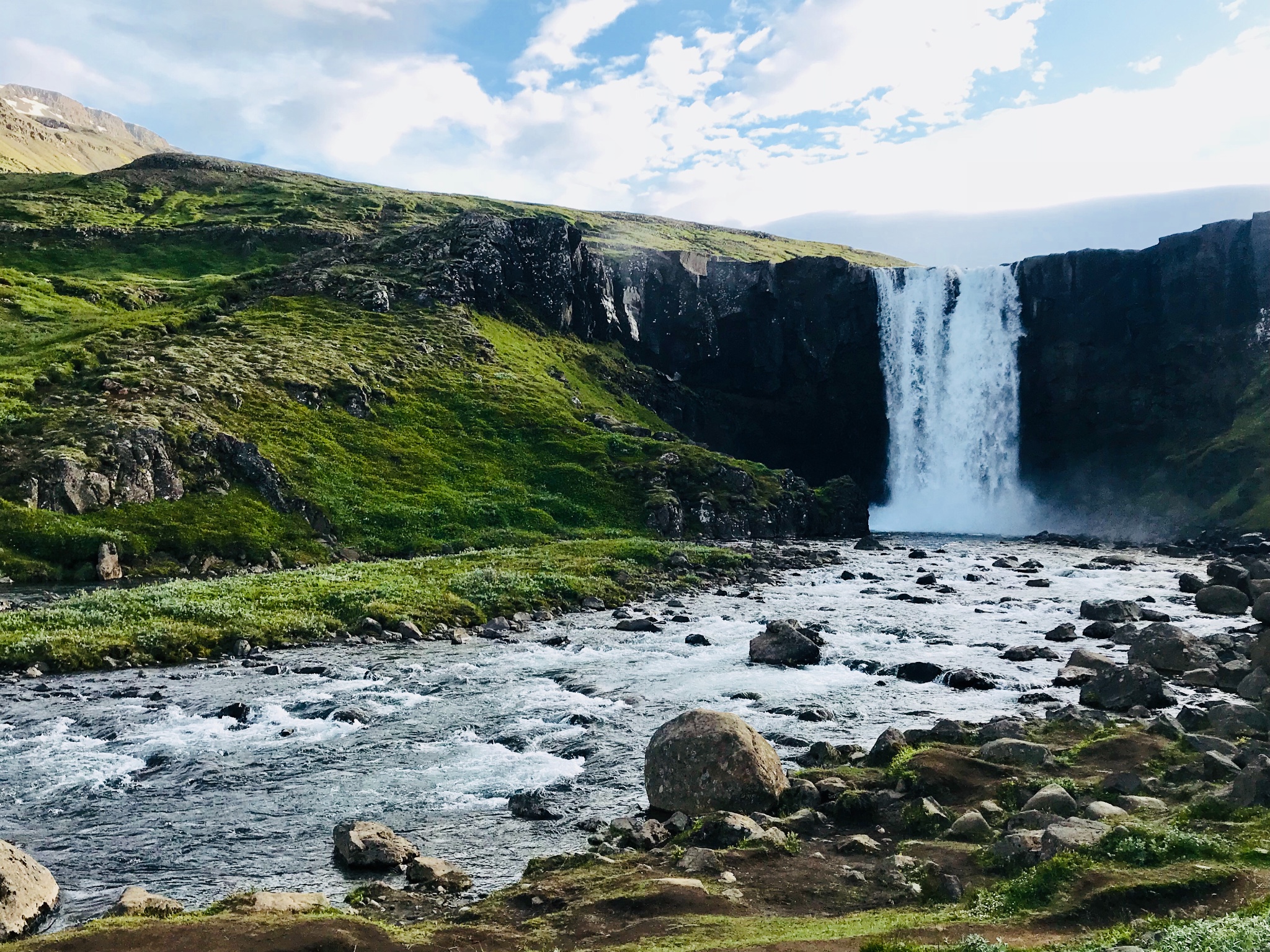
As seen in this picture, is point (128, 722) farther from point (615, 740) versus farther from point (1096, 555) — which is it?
point (1096, 555)

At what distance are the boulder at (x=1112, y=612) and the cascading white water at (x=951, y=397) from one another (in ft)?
228

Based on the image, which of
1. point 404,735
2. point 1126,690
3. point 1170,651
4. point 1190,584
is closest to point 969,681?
point 1126,690

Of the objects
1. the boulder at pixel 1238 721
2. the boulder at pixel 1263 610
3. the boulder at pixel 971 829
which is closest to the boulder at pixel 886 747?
the boulder at pixel 971 829

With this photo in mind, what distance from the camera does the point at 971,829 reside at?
1792 centimetres

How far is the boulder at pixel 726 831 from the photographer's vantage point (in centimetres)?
1795

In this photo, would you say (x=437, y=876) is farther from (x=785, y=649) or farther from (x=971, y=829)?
(x=785, y=649)

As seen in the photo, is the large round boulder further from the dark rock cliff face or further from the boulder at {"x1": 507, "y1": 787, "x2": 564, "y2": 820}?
the dark rock cliff face

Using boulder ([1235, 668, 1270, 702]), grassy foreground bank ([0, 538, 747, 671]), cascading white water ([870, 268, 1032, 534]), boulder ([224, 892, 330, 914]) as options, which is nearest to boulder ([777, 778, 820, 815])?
boulder ([224, 892, 330, 914])

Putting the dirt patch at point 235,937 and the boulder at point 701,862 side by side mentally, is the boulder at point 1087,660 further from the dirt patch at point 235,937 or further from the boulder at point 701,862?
the dirt patch at point 235,937

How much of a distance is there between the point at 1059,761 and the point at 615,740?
12317 mm

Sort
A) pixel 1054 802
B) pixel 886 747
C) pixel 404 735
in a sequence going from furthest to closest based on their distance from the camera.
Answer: pixel 404 735, pixel 886 747, pixel 1054 802

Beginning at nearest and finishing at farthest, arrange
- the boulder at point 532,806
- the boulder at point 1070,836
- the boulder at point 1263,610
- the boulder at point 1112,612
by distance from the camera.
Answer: the boulder at point 1070,836 → the boulder at point 532,806 → the boulder at point 1263,610 → the boulder at point 1112,612

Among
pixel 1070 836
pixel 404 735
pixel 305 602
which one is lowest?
pixel 404 735

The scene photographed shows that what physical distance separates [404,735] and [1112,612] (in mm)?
36289
